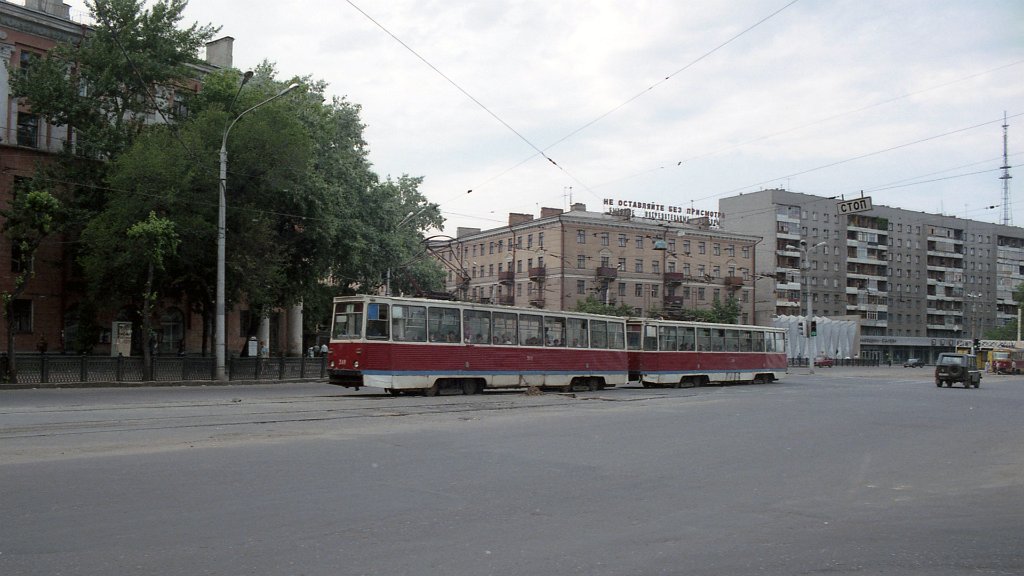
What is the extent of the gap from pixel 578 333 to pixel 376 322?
32.3ft

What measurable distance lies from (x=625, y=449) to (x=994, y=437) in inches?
335

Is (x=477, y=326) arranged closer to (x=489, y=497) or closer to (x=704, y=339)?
(x=704, y=339)

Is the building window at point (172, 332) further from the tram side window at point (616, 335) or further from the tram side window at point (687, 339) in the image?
the tram side window at point (687, 339)

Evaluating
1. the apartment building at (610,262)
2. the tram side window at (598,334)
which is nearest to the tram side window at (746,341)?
the tram side window at (598,334)

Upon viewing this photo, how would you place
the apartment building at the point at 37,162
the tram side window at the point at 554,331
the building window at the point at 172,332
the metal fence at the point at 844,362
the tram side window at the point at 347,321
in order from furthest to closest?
the metal fence at the point at 844,362, the building window at the point at 172,332, the apartment building at the point at 37,162, the tram side window at the point at 554,331, the tram side window at the point at 347,321

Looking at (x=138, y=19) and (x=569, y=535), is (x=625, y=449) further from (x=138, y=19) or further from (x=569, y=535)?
(x=138, y=19)

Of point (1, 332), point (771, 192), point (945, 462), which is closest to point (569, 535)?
point (945, 462)

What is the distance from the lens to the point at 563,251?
79.6m

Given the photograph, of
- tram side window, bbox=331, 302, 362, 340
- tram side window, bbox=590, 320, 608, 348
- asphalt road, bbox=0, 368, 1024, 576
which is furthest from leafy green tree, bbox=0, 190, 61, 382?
tram side window, bbox=590, 320, 608, 348

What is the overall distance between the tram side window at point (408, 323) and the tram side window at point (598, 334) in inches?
356

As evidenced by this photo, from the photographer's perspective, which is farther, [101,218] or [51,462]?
[101,218]

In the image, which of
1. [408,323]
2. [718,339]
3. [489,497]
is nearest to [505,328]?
[408,323]

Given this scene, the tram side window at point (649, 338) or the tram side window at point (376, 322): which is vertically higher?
the tram side window at point (376, 322)

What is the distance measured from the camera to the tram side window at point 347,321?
942 inches
